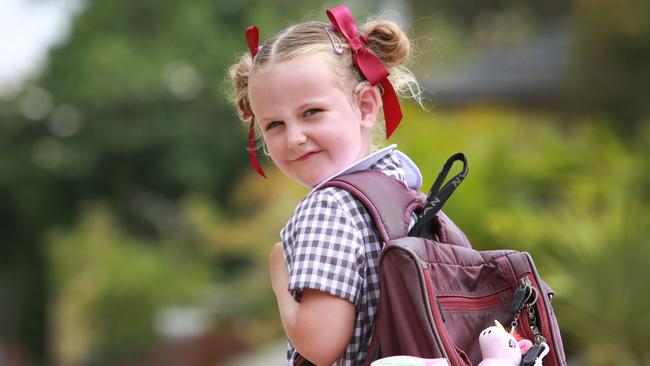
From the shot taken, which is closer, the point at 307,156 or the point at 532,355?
the point at 532,355

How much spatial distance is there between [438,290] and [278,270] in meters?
0.39

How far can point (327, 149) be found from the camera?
7.75 feet

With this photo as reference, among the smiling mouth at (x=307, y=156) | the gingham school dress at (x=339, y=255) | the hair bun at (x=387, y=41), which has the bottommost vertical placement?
the gingham school dress at (x=339, y=255)

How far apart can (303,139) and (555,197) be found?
6740 mm

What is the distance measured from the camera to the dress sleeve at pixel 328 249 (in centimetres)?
215

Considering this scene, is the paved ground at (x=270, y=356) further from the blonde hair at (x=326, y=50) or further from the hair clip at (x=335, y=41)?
the hair clip at (x=335, y=41)

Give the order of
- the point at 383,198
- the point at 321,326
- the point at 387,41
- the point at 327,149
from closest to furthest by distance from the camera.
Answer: the point at 321,326 → the point at 383,198 → the point at 327,149 → the point at 387,41

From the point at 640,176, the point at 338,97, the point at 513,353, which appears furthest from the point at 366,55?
the point at 640,176

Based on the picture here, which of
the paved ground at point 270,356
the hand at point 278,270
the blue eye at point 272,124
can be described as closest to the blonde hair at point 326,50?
the blue eye at point 272,124

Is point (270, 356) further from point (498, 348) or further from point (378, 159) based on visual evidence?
point (498, 348)

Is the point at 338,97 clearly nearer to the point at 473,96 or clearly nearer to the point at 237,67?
the point at 237,67

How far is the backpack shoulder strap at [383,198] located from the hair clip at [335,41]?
0.90ft

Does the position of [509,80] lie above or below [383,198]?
below

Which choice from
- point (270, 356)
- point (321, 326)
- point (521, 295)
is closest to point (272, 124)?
point (321, 326)
